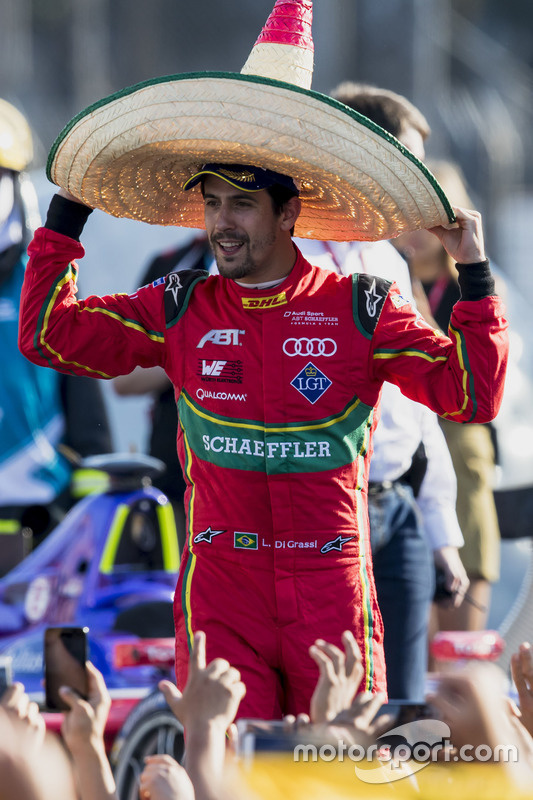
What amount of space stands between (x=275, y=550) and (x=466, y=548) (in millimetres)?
2635

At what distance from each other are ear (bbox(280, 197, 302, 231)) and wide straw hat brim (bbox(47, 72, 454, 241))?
0.06 m

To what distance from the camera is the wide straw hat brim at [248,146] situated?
10.2 ft

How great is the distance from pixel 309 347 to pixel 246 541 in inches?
20.3

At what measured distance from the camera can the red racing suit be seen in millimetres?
3232

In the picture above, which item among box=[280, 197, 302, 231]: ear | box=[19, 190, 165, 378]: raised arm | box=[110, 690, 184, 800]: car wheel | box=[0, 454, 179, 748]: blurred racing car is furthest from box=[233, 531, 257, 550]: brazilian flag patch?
box=[0, 454, 179, 748]: blurred racing car

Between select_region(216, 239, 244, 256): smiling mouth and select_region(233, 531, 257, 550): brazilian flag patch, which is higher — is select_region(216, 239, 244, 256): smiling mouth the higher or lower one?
the higher one

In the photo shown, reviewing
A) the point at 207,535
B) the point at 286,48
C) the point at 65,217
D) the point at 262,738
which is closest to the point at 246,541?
the point at 207,535

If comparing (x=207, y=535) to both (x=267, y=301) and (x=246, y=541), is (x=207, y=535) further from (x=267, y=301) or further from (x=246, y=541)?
(x=267, y=301)

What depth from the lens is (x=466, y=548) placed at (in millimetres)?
5750

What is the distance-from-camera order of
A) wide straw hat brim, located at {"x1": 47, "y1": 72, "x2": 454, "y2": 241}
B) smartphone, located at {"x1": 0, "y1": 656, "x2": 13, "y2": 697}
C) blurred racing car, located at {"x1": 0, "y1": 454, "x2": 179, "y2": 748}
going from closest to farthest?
wide straw hat brim, located at {"x1": 47, "y1": 72, "x2": 454, "y2": 241} < smartphone, located at {"x1": 0, "y1": 656, "x2": 13, "y2": 697} < blurred racing car, located at {"x1": 0, "y1": 454, "x2": 179, "y2": 748}

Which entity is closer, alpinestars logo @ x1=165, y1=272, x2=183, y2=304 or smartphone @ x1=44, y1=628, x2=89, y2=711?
smartphone @ x1=44, y1=628, x2=89, y2=711

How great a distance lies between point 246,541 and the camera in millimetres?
3285

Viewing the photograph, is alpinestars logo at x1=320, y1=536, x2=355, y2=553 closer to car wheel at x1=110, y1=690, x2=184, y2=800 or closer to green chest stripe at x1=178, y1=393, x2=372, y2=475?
green chest stripe at x1=178, y1=393, x2=372, y2=475

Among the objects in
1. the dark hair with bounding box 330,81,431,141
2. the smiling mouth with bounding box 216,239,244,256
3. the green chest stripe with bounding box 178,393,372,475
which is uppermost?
the dark hair with bounding box 330,81,431,141
